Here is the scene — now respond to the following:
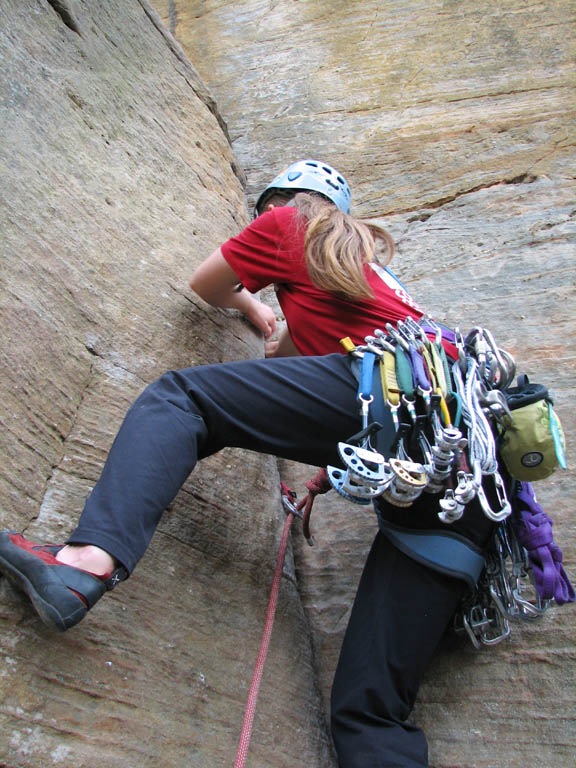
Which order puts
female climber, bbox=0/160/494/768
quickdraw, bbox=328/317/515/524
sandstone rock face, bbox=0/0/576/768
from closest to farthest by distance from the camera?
female climber, bbox=0/160/494/768 → quickdraw, bbox=328/317/515/524 → sandstone rock face, bbox=0/0/576/768

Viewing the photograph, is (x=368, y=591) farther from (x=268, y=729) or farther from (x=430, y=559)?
(x=268, y=729)

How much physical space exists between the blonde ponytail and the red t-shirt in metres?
0.06

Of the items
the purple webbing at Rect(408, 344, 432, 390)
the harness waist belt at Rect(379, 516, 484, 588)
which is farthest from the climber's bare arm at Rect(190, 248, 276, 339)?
the harness waist belt at Rect(379, 516, 484, 588)

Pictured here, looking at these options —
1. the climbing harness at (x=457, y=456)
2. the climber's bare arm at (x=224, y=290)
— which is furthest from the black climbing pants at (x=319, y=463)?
the climber's bare arm at (x=224, y=290)

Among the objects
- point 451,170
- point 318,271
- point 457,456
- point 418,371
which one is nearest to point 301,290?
point 318,271

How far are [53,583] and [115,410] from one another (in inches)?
38.0

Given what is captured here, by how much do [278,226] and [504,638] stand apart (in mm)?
1630

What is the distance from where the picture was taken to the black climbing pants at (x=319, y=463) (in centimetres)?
197

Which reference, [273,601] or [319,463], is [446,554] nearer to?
[319,463]

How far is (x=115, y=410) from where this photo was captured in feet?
8.37

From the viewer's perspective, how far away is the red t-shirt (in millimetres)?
2381

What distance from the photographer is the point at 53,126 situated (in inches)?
121

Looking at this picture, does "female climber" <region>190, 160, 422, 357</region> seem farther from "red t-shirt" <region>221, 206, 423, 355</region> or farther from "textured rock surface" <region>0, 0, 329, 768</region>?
"textured rock surface" <region>0, 0, 329, 768</region>

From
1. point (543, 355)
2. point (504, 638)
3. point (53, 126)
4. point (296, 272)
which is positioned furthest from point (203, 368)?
point (543, 355)
